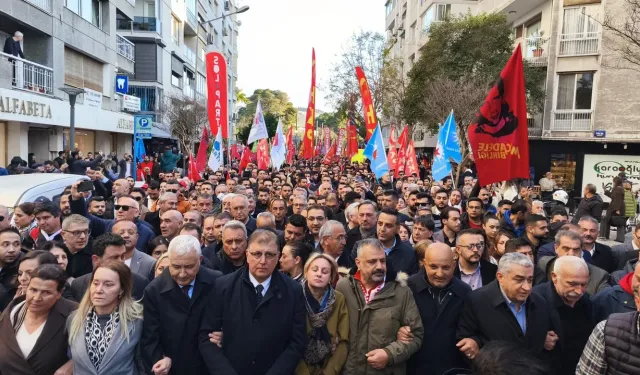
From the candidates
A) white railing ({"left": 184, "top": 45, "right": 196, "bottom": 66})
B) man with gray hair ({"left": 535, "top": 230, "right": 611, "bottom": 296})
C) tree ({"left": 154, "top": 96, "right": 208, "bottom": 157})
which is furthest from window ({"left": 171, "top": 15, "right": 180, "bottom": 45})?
man with gray hair ({"left": 535, "top": 230, "right": 611, "bottom": 296})

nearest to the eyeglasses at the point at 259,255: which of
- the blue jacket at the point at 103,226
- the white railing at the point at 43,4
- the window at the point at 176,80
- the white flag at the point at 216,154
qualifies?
the blue jacket at the point at 103,226

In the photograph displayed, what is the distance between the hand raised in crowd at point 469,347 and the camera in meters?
3.58

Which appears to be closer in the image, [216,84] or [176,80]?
[216,84]

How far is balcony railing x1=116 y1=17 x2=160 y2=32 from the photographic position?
3247 cm

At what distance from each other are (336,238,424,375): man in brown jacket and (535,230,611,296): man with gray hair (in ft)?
5.33

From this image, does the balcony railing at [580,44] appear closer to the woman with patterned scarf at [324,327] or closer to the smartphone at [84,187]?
the smartphone at [84,187]

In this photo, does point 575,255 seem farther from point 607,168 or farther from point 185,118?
point 185,118

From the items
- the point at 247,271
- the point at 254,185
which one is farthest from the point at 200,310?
the point at 254,185

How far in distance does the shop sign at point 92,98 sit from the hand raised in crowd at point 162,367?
20.8 meters

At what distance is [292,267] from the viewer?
454cm

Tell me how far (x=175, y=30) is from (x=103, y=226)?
114 ft

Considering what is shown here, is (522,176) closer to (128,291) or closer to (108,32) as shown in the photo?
(128,291)

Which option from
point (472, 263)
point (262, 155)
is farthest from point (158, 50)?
point (472, 263)

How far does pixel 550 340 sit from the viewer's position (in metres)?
3.65
